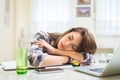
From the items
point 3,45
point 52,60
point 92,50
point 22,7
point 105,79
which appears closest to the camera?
point 105,79

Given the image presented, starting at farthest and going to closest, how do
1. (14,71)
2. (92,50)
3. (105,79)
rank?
(92,50)
(14,71)
(105,79)

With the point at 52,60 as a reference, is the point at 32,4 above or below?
above

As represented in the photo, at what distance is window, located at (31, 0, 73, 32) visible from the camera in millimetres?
3916

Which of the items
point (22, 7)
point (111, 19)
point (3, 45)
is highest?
point (22, 7)

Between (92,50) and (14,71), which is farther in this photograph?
(92,50)

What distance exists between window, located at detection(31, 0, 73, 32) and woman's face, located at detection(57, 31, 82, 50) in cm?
240

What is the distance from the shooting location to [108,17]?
3.79 meters

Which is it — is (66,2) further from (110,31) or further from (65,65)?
(65,65)

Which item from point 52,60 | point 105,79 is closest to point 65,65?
point 52,60

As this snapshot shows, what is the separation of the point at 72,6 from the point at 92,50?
249 cm

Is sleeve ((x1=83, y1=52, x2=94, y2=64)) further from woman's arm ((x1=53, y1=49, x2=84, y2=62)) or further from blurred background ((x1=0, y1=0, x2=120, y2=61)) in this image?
blurred background ((x1=0, y1=0, x2=120, y2=61))

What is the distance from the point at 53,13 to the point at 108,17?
38.6 inches

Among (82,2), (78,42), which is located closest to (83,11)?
(82,2)

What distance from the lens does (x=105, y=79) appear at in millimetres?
936
